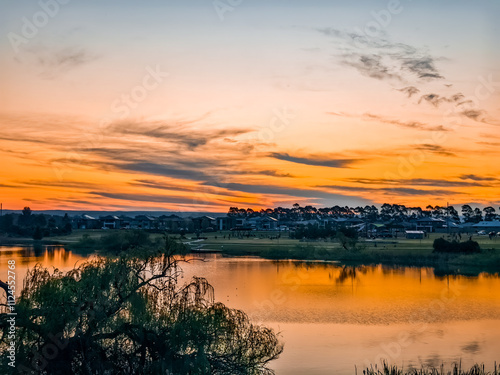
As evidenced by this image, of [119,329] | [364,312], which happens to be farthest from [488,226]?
[119,329]

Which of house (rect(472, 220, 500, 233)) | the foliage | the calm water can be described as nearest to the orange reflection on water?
the calm water

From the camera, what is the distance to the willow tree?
15.9 m

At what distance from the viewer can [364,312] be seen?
38.7 m

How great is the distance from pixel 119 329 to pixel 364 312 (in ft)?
83.8

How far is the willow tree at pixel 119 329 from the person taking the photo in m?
15.9

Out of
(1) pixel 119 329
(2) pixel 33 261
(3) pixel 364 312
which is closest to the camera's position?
(1) pixel 119 329

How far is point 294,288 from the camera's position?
48.9 meters

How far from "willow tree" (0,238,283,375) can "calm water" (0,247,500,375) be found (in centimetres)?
779

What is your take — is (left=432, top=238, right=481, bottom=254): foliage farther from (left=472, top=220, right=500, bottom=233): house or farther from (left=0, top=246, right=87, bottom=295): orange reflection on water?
(left=472, top=220, right=500, bottom=233): house

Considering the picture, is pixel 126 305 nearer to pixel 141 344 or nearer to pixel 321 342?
pixel 141 344

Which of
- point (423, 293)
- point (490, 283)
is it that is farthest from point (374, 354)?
point (490, 283)

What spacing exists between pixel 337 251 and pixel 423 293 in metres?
34.6

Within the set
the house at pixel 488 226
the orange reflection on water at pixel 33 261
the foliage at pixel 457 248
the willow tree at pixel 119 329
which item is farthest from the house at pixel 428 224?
the willow tree at pixel 119 329

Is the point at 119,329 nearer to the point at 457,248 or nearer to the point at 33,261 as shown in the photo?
the point at 33,261
